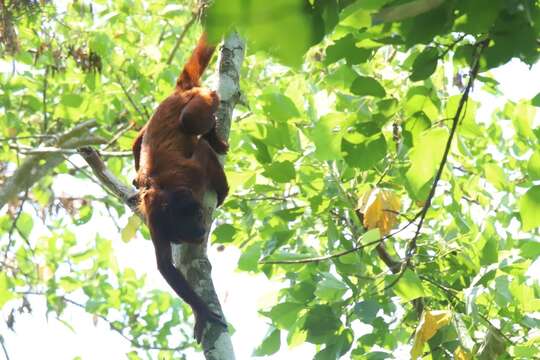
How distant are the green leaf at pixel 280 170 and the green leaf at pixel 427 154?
1.67 m

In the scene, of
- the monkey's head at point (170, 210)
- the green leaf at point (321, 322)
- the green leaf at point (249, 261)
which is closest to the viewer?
the green leaf at point (321, 322)

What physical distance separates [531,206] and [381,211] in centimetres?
151

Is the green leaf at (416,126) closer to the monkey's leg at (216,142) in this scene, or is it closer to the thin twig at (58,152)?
the monkey's leg at (216,142)

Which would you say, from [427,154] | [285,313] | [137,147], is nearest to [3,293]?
[137,147]

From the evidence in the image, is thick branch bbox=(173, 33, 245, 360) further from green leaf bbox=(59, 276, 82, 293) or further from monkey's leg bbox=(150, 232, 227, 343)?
green leaf bbox=(59, 276, 82, 293)

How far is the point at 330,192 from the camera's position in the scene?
181 inches

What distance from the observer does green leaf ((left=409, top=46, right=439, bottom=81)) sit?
1.97 m

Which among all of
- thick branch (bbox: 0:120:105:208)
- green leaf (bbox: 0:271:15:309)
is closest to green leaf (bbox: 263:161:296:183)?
thick branch (bbox: 0:120:105:208)

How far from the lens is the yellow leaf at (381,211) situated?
156 inches

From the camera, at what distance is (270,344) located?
4648 millimetres

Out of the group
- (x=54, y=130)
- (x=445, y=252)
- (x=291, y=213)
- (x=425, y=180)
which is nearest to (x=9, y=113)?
(x=54, y=130)

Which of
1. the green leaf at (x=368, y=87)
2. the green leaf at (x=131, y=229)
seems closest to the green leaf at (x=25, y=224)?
the green leaf at (x=131, y=229)

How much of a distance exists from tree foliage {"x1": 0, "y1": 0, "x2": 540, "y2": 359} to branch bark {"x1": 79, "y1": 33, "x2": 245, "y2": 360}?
0.70ft

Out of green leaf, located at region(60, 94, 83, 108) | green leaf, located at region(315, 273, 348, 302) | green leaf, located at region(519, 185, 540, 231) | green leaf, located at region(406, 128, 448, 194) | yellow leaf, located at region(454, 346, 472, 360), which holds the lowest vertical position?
yellow leaf, located at region(454, 346, 472, 360)
